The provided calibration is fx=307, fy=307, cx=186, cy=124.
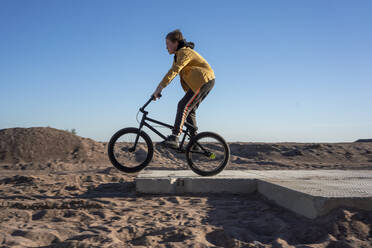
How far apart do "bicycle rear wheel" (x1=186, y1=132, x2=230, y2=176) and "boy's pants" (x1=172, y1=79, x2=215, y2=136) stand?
0.41 m

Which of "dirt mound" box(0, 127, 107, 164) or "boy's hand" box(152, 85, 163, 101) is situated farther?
"dirt mound" box(0, 127, 107, 164)

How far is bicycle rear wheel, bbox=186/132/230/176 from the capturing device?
4773 millimetres

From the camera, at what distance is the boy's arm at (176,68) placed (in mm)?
4324

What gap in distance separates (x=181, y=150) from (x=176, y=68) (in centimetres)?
125

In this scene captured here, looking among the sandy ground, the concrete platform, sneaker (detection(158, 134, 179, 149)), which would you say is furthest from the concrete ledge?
sneaker (detection(158, 134, 179, 149))

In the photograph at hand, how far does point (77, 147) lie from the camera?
13953 millimetres

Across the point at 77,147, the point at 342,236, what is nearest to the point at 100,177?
the point at 342,236

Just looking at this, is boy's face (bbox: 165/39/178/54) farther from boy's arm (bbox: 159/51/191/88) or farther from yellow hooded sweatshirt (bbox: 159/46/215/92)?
boy's arm (bbox: 159/51/191/88)

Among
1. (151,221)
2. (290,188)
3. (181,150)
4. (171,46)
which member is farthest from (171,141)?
(290,188)

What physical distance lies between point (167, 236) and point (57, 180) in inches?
162

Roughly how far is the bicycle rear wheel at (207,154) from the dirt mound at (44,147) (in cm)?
920

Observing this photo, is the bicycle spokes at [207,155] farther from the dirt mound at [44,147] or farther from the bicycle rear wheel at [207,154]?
the dirt mound at [44,147]

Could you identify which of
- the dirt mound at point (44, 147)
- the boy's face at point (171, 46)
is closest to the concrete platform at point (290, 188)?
the boy's face at point (171, 46)

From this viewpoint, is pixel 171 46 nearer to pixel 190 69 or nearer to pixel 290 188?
pixel 190 69
